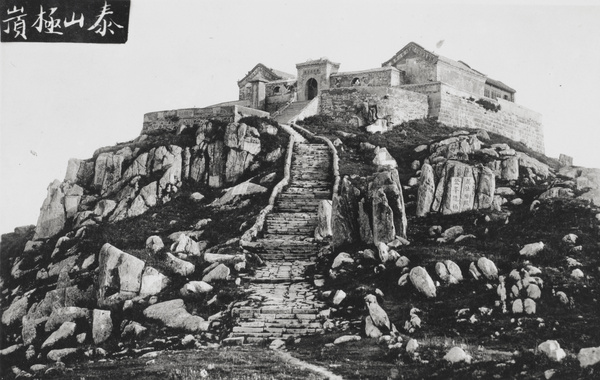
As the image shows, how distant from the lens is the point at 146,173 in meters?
31.7

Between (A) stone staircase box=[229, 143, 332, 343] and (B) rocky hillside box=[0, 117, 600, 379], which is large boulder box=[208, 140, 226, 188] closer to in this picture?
(B) rocky hillside box=[0, 117, 600, 379]

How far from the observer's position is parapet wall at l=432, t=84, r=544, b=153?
40125mm

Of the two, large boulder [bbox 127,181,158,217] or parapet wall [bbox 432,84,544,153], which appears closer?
large boulder [bbox 127,181,158,217]

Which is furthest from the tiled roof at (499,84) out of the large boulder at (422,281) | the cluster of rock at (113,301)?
the large boulder at (422,281)

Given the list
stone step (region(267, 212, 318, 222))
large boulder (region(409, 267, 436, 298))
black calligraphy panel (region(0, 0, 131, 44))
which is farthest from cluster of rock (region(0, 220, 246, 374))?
black calligraphy panel (region(0, 0, 131, 44))

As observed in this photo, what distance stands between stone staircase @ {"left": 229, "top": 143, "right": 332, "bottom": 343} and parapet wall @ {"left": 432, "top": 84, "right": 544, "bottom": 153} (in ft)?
37.5

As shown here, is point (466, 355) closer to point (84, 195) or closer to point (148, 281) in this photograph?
point (148, 281)

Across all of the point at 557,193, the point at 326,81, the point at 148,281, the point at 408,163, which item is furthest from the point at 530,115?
the point at 148,281

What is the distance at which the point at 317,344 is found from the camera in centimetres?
1476

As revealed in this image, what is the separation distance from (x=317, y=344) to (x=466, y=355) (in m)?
4.00

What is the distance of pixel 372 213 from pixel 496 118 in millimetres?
25327

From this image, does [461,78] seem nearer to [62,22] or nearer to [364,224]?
[364,224]

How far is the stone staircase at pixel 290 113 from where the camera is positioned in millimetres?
38194

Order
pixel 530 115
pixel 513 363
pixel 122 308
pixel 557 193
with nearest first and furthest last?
Result: 1. pixel 513 363
2. pixel 122 308
3. pixel 557 193
4. pixel 530 115
